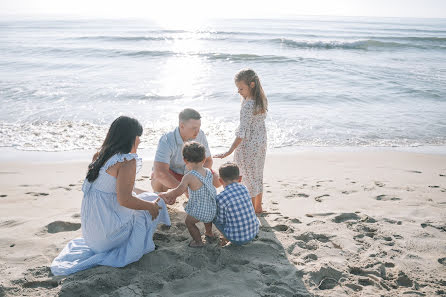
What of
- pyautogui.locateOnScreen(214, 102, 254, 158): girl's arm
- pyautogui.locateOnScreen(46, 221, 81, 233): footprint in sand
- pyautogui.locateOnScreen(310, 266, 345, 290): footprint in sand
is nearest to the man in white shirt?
pyautogui.locateOnScreen(214, 102, 254, 158): girl's arm

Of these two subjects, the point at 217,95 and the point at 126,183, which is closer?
the point at 126,183

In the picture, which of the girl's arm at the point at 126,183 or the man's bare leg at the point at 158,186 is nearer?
the girl's arm at the point at 126,183

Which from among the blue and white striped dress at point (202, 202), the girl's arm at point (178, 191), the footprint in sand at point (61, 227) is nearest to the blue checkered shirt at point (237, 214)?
the blue and white striped dress at point (202, 202)

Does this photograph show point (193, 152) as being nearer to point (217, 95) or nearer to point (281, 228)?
point (281, 228)

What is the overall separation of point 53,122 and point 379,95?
993 centimetres

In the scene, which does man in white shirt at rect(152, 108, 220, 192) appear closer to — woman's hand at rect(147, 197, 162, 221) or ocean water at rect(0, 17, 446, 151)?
woman's hand at rect(147, 197, 162, 221)

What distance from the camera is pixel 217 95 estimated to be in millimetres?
12203

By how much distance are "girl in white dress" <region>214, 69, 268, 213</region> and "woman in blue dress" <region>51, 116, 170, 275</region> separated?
1370 mm

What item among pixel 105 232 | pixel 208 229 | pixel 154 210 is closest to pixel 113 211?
pixel 105 232

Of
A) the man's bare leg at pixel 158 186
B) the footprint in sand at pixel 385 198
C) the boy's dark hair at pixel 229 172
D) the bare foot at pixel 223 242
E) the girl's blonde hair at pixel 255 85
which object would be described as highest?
the girl's blonde hair at pixel 255 85

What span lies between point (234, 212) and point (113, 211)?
1.08 m

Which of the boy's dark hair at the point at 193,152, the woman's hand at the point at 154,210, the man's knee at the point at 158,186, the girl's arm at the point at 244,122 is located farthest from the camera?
the man's knee at the point at 158,186

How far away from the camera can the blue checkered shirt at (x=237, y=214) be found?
342 centimetres

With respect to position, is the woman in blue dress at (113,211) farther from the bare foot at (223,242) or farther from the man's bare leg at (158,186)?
the man's bare leg at (158,186)
